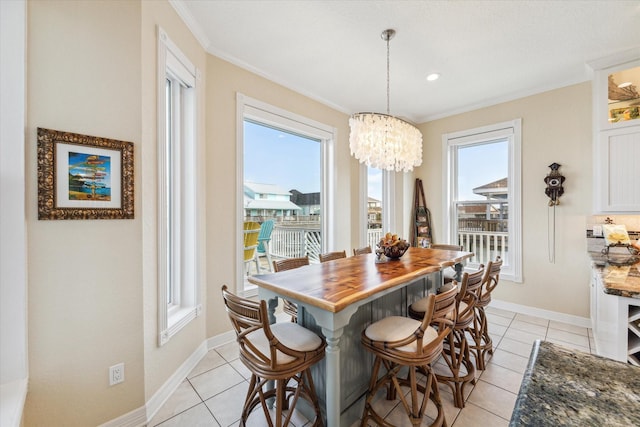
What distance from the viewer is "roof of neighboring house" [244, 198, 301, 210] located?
10.5 ft

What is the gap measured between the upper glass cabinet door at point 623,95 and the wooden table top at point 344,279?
7.58 feet

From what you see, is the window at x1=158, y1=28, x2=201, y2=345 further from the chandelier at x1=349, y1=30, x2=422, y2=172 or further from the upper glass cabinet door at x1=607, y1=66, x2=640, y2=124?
the upper glass cabinet door at x1=607, y1=66, x2=640, y2=124

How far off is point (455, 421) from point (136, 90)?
300 centimetres

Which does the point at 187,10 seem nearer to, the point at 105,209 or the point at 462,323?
the point at 105,209

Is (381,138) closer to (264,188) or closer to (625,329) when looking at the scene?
(264,188)

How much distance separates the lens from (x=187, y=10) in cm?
216

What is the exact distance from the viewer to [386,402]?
192 centimetres

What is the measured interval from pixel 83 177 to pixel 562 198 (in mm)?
4747

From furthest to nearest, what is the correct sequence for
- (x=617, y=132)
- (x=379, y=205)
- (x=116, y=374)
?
(x=379, y=205)
(x=617, y=132)
(x=116, y=374)

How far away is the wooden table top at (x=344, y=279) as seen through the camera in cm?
146

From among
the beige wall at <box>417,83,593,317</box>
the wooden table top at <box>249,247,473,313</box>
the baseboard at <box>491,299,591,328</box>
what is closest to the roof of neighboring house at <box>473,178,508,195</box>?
the beige wall at <box>417,83,593,317</box>

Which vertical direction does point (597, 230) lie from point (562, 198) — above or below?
below

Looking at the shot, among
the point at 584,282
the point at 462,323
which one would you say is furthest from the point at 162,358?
the point at 584,282

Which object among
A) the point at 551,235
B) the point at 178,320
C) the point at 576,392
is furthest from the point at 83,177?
the point at 551,235
